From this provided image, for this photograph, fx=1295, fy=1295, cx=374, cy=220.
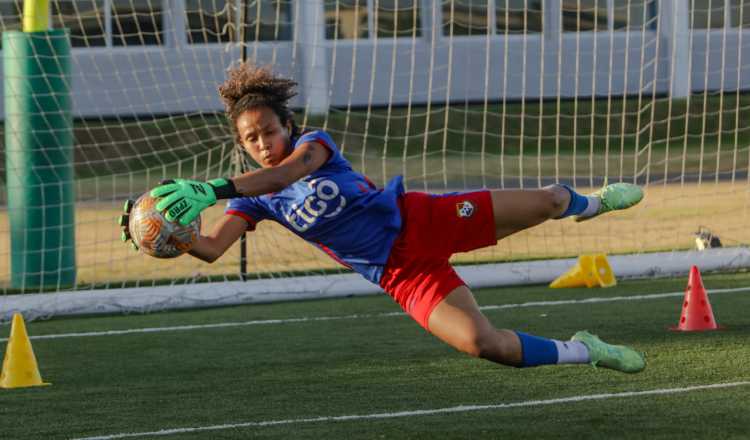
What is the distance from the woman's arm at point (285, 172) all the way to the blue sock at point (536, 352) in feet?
3.76

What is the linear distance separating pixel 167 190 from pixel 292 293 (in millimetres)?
4866

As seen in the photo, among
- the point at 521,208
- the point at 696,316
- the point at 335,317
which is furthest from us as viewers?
the point at 335,317

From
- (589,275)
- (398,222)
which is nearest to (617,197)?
(398,222)

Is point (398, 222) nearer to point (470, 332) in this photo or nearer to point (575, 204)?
point (470, 332)

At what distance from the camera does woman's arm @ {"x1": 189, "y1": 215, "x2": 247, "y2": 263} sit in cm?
570

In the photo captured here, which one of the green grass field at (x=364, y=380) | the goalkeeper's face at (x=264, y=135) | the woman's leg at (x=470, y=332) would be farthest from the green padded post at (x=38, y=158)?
the woman's leg at (x=470, y=332)

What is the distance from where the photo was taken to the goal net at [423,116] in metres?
12.0

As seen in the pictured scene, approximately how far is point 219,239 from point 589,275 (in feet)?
16.0

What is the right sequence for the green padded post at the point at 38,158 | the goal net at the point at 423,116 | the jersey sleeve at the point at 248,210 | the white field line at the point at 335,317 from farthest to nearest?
the goal net at the point at 423,116
the green padded post at the point at 38,158
the white field line at the point at 335,317
the jersey sleeve at the point at 248,210

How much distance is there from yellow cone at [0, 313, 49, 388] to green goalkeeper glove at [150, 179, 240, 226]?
6.88ft

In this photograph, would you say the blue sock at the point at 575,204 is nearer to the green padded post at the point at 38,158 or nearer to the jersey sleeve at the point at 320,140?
the jersey sleeve at the point at 320,140

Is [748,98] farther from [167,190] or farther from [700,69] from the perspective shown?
[167,190]

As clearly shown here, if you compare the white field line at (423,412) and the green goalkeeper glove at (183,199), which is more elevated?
the green goalkeeper glove at (183,199)

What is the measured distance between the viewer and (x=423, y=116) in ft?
68.8
